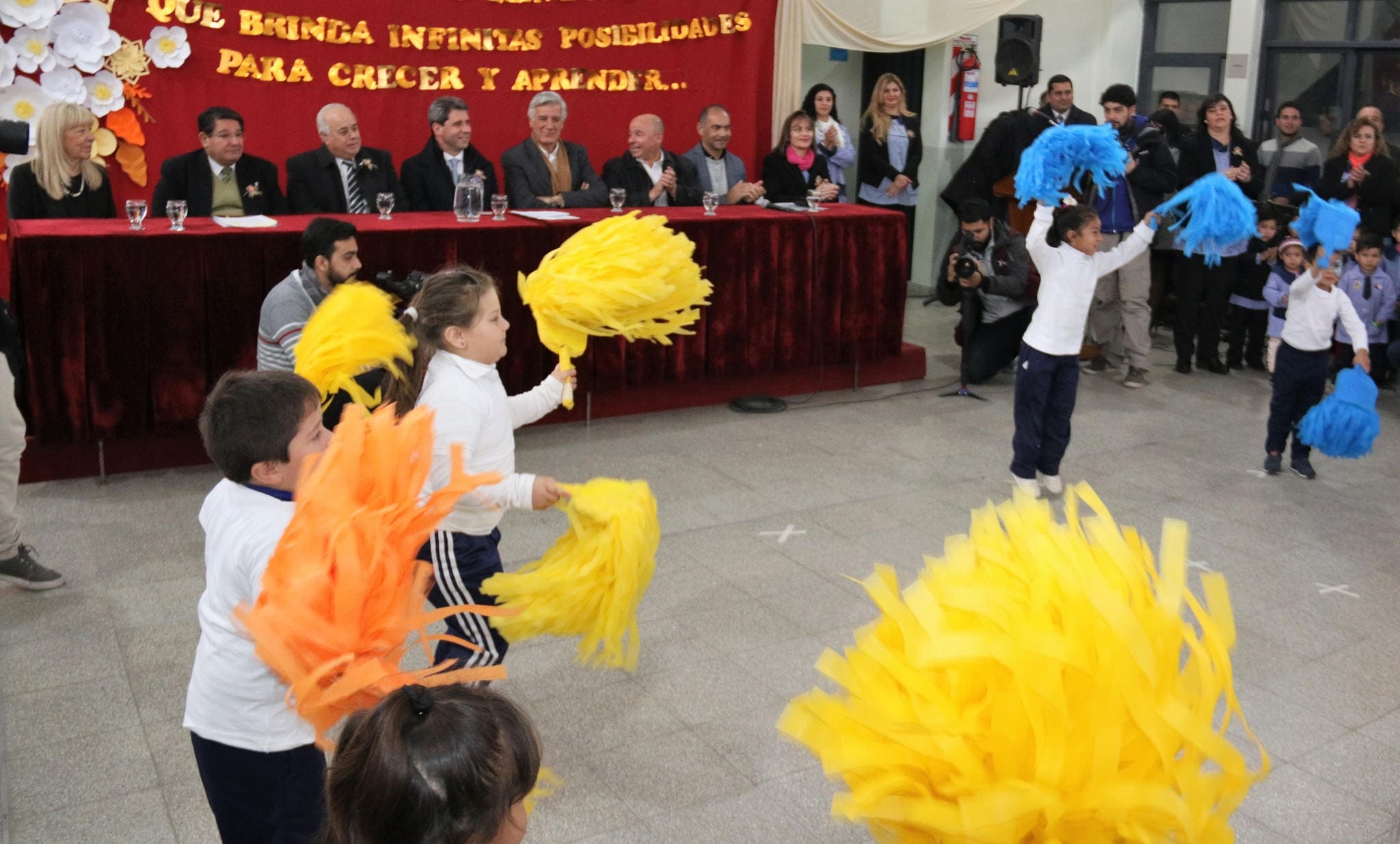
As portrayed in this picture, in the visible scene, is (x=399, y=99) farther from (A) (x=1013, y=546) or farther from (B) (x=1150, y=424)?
(A) (x=1013, y=546)

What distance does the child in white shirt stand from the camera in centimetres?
532

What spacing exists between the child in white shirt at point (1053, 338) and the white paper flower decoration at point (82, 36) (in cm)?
493

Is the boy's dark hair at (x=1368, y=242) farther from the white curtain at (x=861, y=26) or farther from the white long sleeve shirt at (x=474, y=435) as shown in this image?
the white long sleeve shirt at (x=474, y=435)

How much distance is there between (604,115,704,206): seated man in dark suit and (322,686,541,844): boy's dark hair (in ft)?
19.3

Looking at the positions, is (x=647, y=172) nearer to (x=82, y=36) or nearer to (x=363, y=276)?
(x=363, y=276)

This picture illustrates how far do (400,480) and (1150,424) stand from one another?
5.60m

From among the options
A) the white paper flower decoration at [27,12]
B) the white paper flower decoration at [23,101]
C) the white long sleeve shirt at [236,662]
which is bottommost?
the white long sleeve shirt at [236,662]

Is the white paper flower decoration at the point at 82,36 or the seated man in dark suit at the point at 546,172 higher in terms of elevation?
the white paper flower decoration at the point at 82,36

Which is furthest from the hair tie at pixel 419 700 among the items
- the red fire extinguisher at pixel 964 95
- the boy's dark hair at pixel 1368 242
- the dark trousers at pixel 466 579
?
the red fire extinguisher at pixel 964 95

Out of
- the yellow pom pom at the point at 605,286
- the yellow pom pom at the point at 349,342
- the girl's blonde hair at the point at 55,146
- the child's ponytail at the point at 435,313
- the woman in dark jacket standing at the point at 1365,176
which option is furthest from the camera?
the woman in dark jacket standing at the point at 1365,176

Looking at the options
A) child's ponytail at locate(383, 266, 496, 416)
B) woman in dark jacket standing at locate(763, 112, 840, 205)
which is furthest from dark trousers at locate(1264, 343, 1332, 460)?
child's ponytail at locate(383, 266, 496, 416)

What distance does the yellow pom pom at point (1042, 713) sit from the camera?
138 centimetres

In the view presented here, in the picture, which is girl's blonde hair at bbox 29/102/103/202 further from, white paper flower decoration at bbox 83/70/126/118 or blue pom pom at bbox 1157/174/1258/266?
blue pom pom at bbox 1157/174/1258/266

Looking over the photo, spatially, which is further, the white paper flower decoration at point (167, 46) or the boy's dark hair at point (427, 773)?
the white paper flower decoration at point (167, 46)
